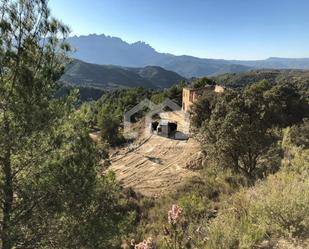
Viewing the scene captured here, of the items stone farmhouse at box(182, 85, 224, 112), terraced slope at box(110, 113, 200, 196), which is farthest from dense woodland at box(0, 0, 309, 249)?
stone farmhouse at box(182, 85, 224, 112)

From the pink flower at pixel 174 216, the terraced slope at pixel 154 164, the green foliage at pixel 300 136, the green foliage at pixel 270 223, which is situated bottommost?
the terraced slope at pixel 154 164

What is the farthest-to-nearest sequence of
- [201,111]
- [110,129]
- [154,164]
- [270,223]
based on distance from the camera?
[110,129], [201,111], [154,164], [270,223]

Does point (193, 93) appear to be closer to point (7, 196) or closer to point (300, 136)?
point (300, 136)

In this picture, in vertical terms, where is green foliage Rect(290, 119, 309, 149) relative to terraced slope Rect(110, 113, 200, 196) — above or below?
above

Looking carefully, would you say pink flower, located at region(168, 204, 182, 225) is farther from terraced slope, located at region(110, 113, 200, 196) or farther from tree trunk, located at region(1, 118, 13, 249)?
terraced slope, located at region(110, 113, 200, 196)

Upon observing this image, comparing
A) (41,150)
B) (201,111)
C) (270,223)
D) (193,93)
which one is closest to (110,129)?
(193,93)

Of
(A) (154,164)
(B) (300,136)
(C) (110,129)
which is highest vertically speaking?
(B) (300,136)

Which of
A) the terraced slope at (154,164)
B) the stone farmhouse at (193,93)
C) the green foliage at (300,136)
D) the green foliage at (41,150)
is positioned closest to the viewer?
the green foliage at (41,150)

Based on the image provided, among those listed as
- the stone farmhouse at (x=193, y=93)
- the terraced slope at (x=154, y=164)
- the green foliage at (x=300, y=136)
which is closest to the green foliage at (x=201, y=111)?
the terraced slope at (x=154, y=164)

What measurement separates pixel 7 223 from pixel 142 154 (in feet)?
83.1

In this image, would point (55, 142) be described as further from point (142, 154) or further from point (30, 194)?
point (142, 154)

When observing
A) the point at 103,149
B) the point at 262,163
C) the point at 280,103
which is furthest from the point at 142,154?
Answer: the point at 103,149

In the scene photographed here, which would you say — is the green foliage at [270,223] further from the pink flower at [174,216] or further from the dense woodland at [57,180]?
the pink flower at [174,216]

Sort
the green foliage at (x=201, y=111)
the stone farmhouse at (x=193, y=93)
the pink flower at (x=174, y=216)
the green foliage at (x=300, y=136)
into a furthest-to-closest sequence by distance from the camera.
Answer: the stone farmhouse at (x=193, y=93), the green foliage at (x=201, y=111), the green foliage at (x=300, y=136), the pink flower at (x=174, y=216)
